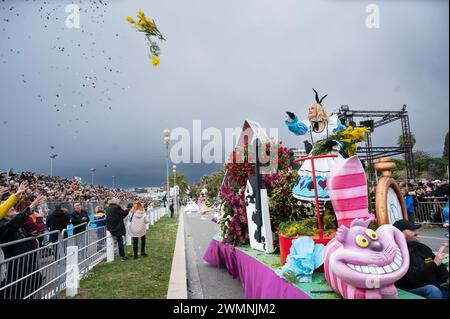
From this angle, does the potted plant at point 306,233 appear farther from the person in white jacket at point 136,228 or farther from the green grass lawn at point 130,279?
the person in white jacket at point 136,228

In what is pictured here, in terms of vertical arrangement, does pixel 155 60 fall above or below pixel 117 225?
above

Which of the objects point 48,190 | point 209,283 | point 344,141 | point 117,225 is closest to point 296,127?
point 344,141

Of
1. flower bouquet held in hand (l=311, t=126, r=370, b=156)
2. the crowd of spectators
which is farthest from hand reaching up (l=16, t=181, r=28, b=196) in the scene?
flower bouquet held in hand (l=311, t=126, r=370, b=156)

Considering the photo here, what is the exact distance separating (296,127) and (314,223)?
45.9 inches

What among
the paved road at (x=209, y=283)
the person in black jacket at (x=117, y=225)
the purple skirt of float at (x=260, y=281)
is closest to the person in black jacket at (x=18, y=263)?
the paved road at (x=209, y=283)

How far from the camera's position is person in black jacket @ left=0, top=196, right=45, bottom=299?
3656 mm

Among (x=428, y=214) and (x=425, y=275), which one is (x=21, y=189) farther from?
(x=428, y=214)

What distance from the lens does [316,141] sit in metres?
3.61

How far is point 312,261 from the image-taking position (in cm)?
260

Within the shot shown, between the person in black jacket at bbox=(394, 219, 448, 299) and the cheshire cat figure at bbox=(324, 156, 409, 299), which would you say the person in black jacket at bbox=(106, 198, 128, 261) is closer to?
the cheshire cat figure at bbox=(324, 156, 409, 299)

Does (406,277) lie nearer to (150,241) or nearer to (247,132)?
(247,132)

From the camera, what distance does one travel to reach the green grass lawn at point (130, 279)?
464 centimetres
